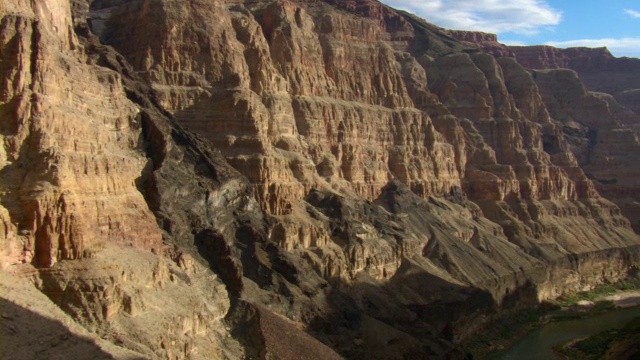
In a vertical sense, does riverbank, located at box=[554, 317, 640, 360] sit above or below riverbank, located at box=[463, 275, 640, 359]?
above

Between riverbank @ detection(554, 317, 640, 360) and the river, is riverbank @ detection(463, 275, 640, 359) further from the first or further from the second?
riverbank @ detection(554, 317, 640, 360)

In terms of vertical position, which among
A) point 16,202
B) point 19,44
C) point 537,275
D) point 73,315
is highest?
point 19,44

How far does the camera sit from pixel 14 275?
167 ft

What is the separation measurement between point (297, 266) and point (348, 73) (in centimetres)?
5368

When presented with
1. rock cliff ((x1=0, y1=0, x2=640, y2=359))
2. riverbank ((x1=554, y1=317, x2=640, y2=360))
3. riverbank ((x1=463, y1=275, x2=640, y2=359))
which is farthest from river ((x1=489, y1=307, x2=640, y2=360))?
rock cliff ((x1=0, y1=0, x2=640, y2=359))

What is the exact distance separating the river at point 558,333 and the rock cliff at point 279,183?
6.16 m

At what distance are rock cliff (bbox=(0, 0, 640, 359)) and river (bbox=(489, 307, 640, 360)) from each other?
6.16 m

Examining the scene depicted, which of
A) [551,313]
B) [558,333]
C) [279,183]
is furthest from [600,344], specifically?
[279,183]

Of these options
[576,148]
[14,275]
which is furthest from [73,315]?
[576,148]

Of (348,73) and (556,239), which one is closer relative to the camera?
(348,73)

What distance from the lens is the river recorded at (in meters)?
95.0

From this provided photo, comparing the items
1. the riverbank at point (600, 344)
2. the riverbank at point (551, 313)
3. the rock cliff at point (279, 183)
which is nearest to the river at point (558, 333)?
the riverbank at point (551, 313)

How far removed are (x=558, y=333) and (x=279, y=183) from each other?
42.8m

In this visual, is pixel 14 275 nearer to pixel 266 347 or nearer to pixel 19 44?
pixel 19 44
